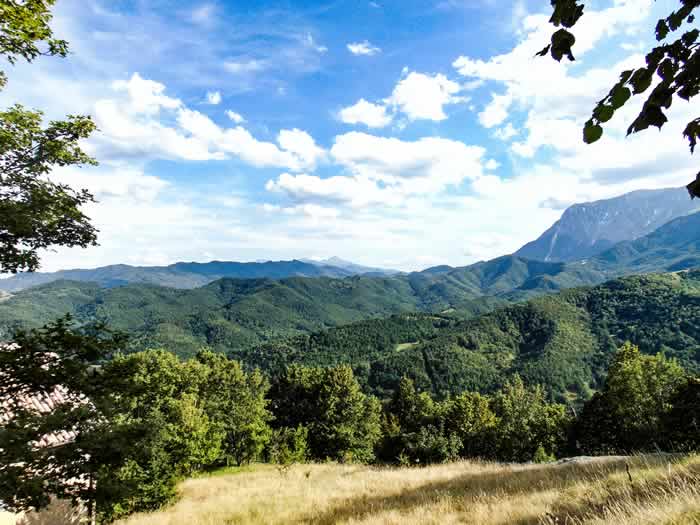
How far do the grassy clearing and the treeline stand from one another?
3.25 meters

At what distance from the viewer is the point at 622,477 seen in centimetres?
805

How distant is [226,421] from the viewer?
4700 centimetres

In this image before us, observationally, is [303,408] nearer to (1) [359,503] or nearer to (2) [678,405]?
(2) [678,405]

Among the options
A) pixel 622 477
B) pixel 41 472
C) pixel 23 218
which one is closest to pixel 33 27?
pixel 23 218

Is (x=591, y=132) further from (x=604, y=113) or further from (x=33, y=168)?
(x=33, y=168)

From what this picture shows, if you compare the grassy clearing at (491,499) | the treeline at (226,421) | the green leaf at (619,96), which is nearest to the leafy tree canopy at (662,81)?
the green leaf at (619,96)

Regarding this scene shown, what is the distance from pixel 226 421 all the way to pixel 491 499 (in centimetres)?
4479

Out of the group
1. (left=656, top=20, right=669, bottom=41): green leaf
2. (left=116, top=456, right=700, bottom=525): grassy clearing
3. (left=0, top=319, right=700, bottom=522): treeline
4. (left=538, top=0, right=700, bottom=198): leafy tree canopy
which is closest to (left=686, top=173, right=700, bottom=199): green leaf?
(left=538, top=0, right=700, bottom=198): leafy tree canopy

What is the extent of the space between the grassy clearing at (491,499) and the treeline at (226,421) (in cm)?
325

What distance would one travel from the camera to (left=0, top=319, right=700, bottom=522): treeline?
7188 mm

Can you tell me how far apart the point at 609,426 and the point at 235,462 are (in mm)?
44427

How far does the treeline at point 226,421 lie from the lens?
719cm

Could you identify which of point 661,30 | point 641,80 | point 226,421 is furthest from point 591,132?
point 226,421

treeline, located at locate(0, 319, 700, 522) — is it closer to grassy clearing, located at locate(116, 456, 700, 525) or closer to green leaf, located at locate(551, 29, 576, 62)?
grassy clearing, located at locate(116, 456, 700, 525)
